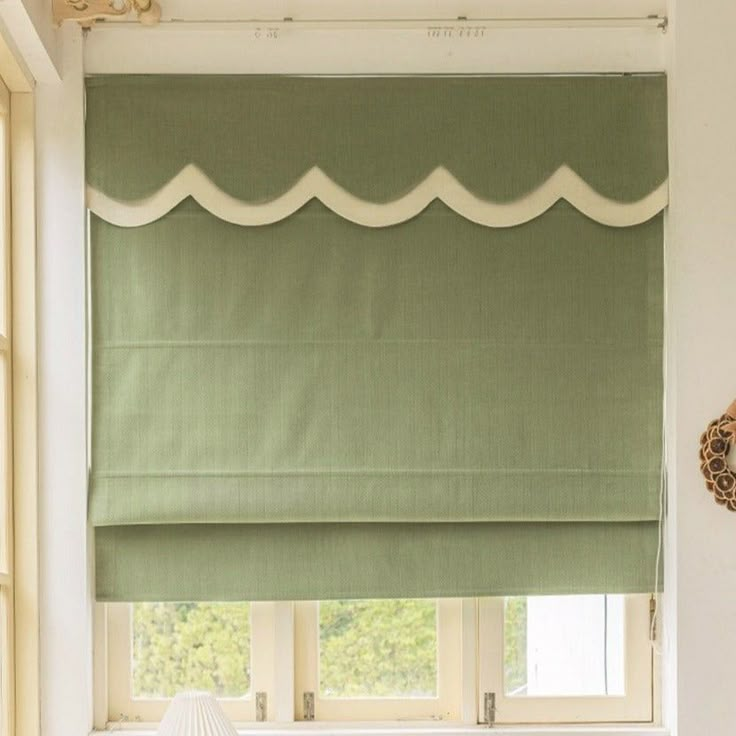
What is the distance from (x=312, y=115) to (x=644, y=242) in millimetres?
818

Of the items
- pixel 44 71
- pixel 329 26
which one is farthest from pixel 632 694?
pixel 44 71

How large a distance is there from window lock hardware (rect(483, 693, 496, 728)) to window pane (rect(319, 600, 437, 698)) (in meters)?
0.20

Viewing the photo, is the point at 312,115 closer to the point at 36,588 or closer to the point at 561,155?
the point at 561,155

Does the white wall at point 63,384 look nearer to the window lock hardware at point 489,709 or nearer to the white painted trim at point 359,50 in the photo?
the white painted trim at point 359,50

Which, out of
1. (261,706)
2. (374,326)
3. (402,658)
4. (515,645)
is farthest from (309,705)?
(374,326)

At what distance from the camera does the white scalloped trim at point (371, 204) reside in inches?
103

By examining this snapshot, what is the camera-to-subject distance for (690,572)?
2572 mm

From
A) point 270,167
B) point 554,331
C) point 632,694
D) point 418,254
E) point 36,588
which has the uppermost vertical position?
point 270,167

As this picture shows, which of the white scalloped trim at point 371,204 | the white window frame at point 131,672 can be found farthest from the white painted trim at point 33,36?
the white window frame at point 131,672

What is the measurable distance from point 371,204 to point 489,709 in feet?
3.96

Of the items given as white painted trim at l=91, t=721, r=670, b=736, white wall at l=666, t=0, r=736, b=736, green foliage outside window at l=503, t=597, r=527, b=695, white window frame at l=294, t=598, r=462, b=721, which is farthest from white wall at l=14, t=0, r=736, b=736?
white window frame at l=294, t=598, r=462, b=721

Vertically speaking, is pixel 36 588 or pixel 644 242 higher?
pixel 644 242

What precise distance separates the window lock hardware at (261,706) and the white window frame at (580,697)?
50 centimetres

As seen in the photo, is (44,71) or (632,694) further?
(632,694)
